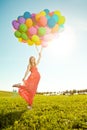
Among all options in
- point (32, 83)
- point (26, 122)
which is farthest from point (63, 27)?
point (26, 122)

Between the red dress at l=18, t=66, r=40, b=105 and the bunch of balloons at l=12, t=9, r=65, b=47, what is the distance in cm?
198

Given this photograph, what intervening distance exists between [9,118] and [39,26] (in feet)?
16.3

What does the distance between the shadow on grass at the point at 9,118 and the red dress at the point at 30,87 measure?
2.98 ft

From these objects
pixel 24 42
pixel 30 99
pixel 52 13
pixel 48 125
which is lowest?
pixel 48 125

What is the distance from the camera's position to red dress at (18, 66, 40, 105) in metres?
14.0

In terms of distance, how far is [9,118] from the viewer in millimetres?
12367

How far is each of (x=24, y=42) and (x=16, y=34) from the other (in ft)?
2.08

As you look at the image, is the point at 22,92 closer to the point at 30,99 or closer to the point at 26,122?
the point at 30,99

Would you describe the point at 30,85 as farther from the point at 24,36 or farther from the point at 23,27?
the point at 23,27

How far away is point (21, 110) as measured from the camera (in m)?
14.0

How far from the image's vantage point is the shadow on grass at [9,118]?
11698mm

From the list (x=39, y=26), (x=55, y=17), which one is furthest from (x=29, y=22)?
(x=55, y=17)

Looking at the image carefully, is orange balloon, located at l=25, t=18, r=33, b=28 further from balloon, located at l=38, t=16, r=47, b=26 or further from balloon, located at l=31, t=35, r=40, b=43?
balloon, located at l=31, t=35, r=40, b=43

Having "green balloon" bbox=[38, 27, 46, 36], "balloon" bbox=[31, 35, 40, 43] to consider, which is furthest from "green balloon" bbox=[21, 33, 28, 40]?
"green balloon" bbox=[38, 27, 46, 36]
